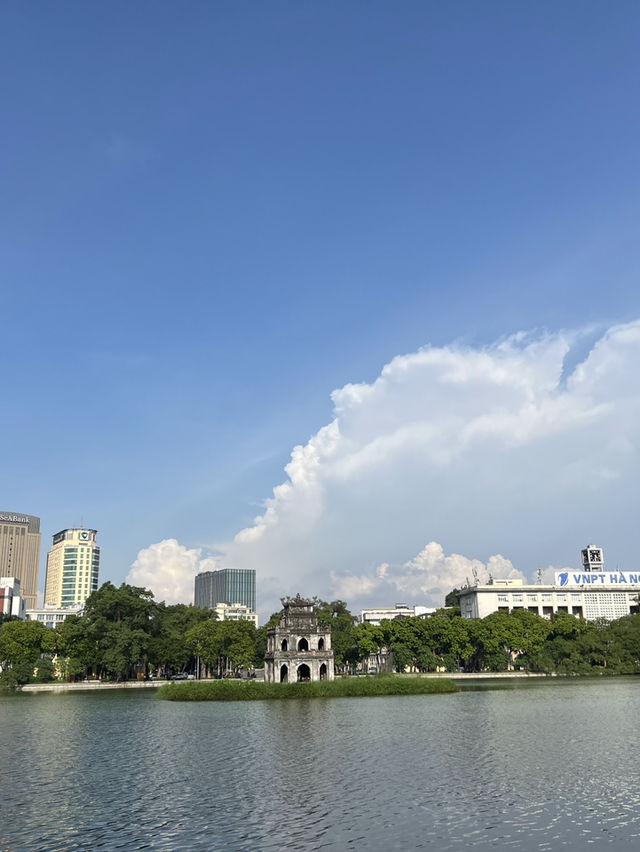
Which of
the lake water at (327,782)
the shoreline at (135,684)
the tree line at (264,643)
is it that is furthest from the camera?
the tree line at (264,643)

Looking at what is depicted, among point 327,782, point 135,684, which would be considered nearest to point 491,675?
point 135,684

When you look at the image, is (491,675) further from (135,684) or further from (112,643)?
(112,643)

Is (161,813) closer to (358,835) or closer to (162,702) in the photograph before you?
(358,835)

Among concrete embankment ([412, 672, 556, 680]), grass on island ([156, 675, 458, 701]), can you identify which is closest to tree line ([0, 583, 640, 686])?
concrete embankment ([412, 672, 556, 680])

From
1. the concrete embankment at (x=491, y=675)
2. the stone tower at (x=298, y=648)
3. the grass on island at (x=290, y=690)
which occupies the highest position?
the stone tower at (x=298, y=648)

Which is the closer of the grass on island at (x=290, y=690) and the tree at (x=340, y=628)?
the grass on island at (x=290, y=690)

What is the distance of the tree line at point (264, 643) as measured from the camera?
5002 inches

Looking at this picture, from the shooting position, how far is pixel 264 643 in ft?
499

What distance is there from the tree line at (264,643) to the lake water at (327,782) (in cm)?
6685

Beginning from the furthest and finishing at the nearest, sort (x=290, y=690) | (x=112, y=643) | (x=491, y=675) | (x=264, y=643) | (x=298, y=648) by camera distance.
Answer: (x=264, y=643)
(x=491, y=675)
(x=112, y=643)
(x=298, y=648)
(x=290, y=690)

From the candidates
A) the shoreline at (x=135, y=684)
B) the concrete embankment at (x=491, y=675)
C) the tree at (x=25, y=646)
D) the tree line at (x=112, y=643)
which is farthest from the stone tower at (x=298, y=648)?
the tree at (x=25, y=646)

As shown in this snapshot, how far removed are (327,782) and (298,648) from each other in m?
78.3

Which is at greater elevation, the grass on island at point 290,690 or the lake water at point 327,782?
the grass on island at point 290,690

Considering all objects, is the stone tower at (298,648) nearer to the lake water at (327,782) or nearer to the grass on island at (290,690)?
the grass on island at (290,690)
